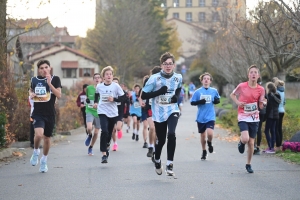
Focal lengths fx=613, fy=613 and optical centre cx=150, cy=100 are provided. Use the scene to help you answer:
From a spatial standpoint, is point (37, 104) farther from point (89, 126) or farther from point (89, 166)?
point (89, 126)

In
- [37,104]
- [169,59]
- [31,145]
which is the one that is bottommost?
[31,145]

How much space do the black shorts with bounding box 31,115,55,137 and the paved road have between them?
0.78 meters

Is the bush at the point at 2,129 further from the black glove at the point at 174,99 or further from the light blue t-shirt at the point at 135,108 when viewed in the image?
the light blue t-shirt at the point at 135,108

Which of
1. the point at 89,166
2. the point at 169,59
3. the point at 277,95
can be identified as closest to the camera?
the point at 169,59

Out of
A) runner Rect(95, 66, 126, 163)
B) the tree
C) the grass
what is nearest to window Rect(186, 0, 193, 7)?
the tree

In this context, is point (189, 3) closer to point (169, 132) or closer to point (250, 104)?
point (250, 104)

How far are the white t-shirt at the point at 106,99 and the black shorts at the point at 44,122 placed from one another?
192 cm

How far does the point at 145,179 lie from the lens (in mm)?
10094

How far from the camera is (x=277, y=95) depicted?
48.6 feet

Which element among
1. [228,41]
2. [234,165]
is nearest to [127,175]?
[234,165]

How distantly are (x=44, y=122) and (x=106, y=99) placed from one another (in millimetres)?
2147

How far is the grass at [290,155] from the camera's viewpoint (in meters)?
12.9

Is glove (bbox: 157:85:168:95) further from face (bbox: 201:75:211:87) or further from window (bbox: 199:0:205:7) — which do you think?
window (bbox: 199:0:205:7)

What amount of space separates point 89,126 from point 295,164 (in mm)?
5123
